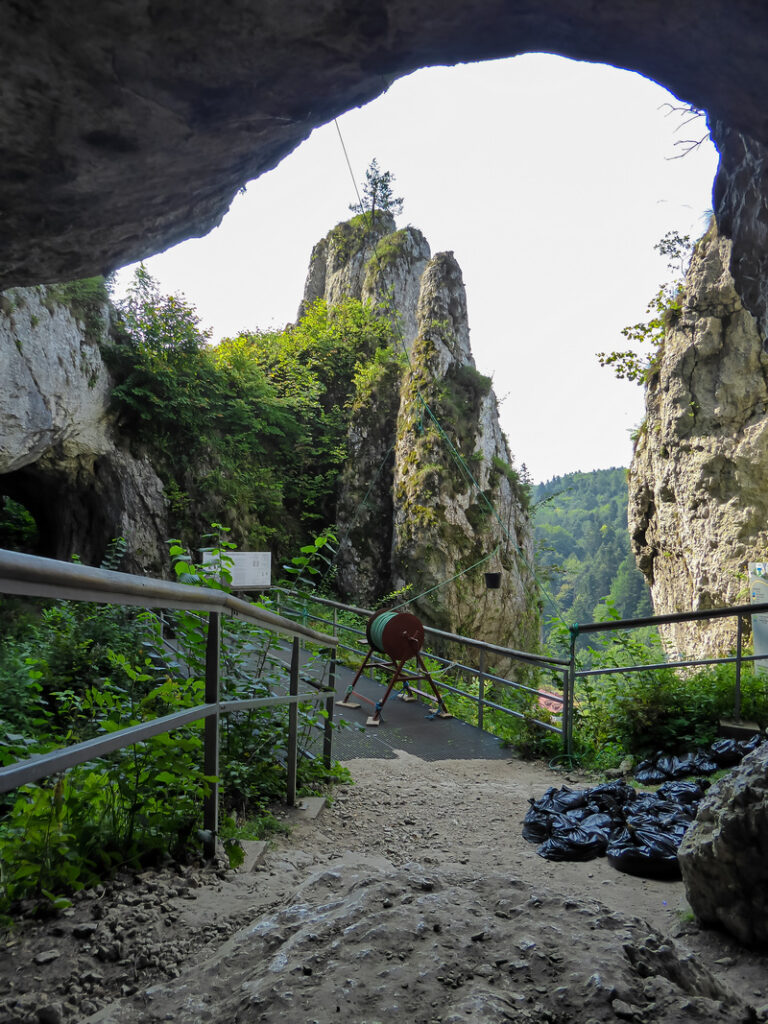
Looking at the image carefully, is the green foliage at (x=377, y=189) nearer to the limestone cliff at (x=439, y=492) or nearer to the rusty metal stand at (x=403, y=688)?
the limestone cliff at (x=439, y=492)

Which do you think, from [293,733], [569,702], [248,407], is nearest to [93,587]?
[293,733]

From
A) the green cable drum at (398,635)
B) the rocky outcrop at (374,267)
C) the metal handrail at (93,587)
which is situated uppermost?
the rocky outcrop at (374,267)

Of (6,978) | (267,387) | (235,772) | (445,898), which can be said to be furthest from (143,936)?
(267,387)

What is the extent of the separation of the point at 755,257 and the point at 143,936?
14.6 feet

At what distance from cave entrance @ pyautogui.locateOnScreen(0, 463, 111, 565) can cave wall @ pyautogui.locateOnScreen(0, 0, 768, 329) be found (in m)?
8.79

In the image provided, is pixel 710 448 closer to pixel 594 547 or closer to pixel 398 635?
pixel 398 635

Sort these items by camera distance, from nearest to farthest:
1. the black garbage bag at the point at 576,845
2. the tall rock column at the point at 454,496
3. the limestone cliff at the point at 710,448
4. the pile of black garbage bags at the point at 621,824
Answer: the pile of black garbage bags at the point at 621,824, the black garbage bag at the point at 576,845, the limestone cliff at the point at 710,448, the tall rock column at the point at 454,496

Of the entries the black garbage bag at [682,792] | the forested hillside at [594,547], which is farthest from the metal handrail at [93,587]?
the forested hillside at [594,547]

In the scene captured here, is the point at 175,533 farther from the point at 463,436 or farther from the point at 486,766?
the point at 486,766

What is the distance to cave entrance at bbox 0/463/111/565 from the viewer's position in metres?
11.5

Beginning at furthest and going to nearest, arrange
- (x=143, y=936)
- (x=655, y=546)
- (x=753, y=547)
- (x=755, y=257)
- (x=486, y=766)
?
(x=655, y=546), (x=753, y=547), (x=486, y=766), (x=755, y=257), (x=143, y=936)

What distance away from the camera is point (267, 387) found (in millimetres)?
13844

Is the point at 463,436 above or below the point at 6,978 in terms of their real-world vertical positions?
above

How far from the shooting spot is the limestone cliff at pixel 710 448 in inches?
370
